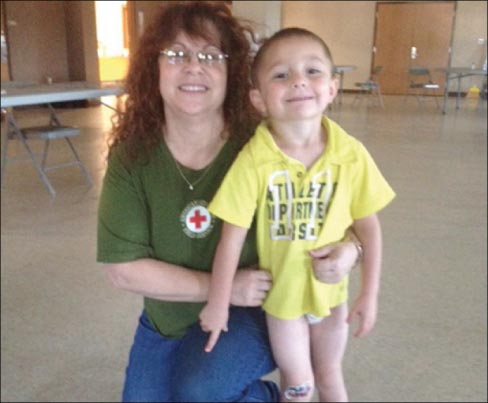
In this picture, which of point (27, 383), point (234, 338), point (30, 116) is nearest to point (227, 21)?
point (234, 338)

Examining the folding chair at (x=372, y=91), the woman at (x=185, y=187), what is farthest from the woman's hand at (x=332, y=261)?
the folding chair at (x=372, y=91)

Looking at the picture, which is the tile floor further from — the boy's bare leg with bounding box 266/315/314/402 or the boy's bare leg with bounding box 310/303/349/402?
the boy's bare leg with bounding box 266/315/314/402

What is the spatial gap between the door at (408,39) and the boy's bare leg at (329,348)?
15148 millimetres

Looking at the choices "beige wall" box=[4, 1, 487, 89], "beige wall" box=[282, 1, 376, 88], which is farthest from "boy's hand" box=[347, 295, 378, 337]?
"beige wall" box=[282, 1, 376, 88]

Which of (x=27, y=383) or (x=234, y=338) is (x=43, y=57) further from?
(x=234, y=338)

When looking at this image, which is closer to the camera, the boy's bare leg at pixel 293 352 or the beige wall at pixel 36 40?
the boy's bare leg at pixel 293 352

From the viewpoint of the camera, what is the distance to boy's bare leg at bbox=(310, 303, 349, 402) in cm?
137

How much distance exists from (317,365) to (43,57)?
11.4 m

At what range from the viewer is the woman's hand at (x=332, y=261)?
4.02 ft

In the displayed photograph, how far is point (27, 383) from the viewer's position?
2.13m

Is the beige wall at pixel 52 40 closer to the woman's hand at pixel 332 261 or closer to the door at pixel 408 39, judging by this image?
the door at pixel 408 39

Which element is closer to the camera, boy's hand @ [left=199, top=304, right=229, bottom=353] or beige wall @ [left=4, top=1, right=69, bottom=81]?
boy's hand @ [left=199, top=304, right=229, bottom=353]

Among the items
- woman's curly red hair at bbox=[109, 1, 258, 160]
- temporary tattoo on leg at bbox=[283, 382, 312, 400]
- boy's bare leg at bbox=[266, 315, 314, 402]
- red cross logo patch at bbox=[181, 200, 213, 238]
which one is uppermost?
woman's curly red hair at bbox=[109, 1, 258, 160]

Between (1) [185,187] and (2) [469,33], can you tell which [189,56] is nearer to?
(1) [185,187]
